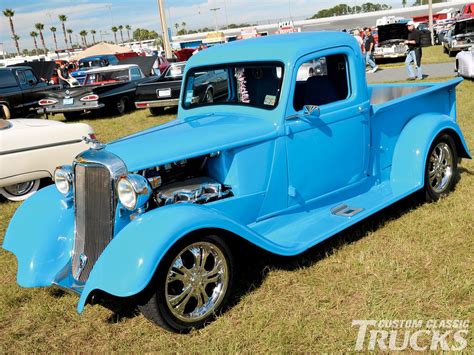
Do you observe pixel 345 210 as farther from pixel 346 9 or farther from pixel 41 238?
pixel 346 9

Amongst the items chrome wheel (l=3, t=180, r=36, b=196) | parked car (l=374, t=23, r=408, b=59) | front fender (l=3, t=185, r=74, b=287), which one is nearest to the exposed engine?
front fender (l=3, t=185, r=74, b=287)

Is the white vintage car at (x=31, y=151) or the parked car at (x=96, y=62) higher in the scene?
the parked car at (x=96, y=62)

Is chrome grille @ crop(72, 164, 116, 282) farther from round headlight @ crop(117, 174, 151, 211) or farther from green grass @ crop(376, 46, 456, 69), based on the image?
green grass @ crop(376, 46, 456, 69)

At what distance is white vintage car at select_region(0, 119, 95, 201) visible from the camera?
20.1 feet

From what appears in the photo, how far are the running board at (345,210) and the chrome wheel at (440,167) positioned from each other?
1.17 metres

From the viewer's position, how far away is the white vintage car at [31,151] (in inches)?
242

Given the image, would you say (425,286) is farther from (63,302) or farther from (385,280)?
(63,302)

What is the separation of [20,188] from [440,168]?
215 inches

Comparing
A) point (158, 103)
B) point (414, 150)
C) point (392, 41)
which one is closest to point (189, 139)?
point (414, 150)

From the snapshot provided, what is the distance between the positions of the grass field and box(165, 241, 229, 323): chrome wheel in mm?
137

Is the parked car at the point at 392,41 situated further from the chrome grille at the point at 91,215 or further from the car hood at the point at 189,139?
the chrome grille at the point at 91,215

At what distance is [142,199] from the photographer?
311 centimetres

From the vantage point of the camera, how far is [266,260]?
158 inches

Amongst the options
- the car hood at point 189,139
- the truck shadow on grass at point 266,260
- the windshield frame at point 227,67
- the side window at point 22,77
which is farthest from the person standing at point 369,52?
the car hood at point 189,139
